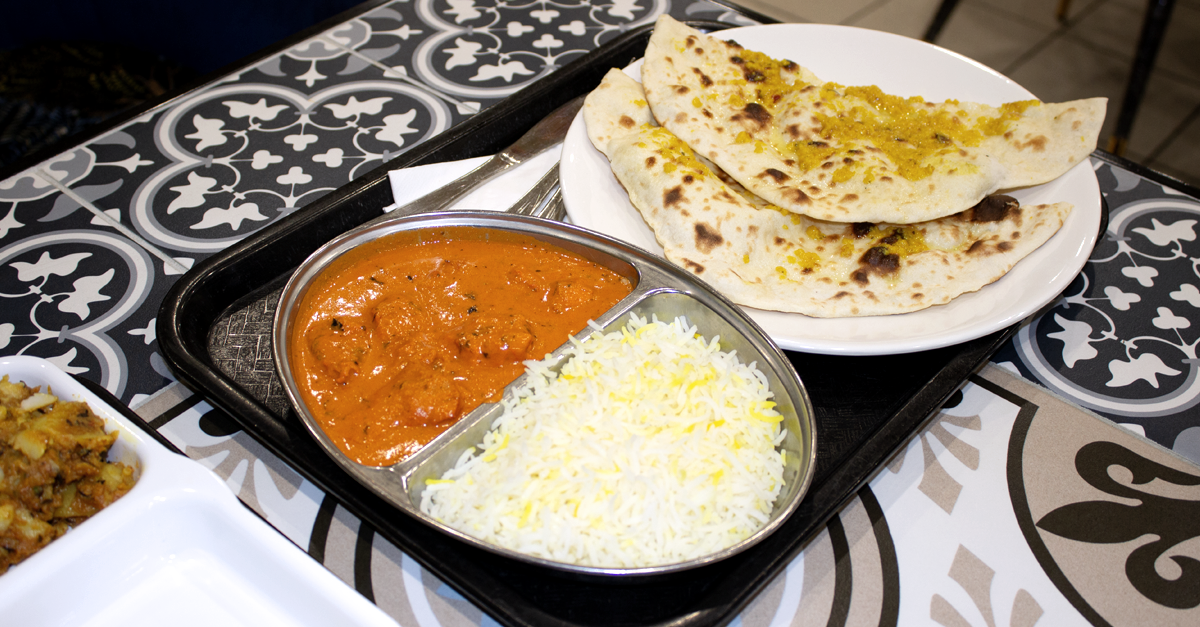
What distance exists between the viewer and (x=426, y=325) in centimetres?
→ 174

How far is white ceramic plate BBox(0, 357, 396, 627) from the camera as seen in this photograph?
1131 mm

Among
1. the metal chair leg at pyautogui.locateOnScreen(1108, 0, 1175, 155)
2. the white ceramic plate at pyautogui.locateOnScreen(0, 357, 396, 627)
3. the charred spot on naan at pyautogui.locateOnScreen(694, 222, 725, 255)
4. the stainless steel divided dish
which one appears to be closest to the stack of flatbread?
the charred spot on naan at pyautogui.locateOnScreen(694, 222, 725, 255)

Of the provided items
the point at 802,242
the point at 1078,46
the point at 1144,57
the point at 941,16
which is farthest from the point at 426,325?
the point at 1078,46

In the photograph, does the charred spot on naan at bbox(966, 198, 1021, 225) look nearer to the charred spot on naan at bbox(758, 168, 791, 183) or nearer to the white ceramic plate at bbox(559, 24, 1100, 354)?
the white ceramic plate at bbox(559, 24, 1100, 354)

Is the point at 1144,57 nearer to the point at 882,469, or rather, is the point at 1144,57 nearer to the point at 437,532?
the point at 882,469

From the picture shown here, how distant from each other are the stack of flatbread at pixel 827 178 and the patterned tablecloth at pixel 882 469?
305 millimetres

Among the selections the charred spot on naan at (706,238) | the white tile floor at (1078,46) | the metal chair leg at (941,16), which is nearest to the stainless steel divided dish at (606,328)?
the charred spot on naan at (706,238)

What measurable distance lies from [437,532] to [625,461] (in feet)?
1.22

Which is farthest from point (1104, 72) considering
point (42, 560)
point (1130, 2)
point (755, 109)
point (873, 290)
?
point (42, 560)

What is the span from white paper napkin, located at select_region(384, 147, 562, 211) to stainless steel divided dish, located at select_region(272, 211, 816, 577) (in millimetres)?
279

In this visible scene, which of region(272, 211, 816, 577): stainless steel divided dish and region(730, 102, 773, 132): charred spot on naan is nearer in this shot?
region(272, 211, 816, 577): stainless steel divided dish

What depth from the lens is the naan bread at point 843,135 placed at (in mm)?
2051

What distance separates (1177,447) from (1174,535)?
0.28 metres

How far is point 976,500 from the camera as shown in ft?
5.40
